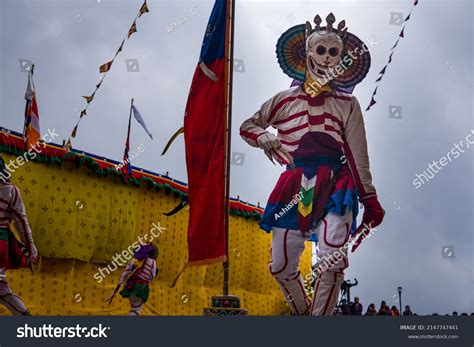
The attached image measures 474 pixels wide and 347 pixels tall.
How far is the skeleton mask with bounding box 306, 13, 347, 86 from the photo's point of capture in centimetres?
498

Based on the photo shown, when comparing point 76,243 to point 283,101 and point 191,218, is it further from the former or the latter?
point 283,101

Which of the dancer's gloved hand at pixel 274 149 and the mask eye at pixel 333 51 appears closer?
the dancer's gloved hand at pixel 274 149

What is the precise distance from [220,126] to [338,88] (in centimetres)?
95

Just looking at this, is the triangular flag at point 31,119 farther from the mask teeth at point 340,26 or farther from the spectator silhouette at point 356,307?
the spectator silhouette at point 356,307

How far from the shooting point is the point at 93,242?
768cm

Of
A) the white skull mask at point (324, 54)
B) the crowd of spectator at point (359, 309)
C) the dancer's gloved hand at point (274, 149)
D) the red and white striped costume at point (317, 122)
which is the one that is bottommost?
the crowd of spectator at point (359, 309)

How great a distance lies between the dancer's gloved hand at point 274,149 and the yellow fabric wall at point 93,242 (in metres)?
3.35

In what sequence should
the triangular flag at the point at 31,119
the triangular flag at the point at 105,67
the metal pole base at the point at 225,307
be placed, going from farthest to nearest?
the triangular flag at the point at 31,119 < the triangular flag at the point at 105,67 < the metal pole base at the point at 225,307

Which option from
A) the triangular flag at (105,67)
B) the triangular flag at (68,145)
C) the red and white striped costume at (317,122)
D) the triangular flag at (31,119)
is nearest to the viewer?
the red and white striped costume at (317,122)

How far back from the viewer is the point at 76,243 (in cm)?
748

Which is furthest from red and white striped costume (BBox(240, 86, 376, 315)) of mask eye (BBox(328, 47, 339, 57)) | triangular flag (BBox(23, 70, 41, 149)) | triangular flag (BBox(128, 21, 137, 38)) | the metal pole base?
triangular flag (BBox(23, 70, 41, 149))

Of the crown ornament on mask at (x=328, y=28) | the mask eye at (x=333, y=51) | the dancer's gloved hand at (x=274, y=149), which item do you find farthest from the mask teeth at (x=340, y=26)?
the dancer's gloved hand at (x=274, y=149)

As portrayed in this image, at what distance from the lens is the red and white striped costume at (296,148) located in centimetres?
448

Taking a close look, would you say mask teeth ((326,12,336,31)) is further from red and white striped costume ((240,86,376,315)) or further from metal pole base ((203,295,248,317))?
metal pole base ((203,295,248,317))
